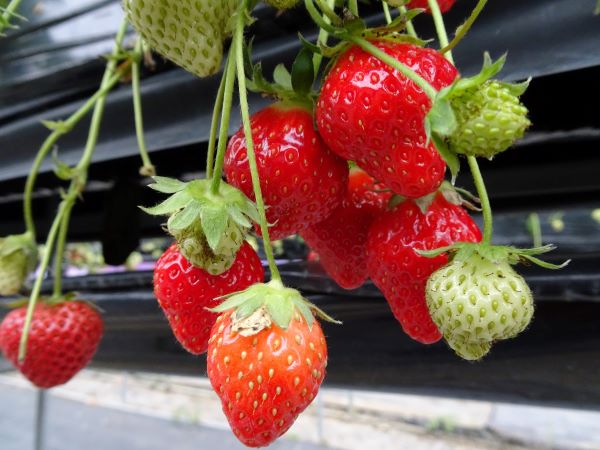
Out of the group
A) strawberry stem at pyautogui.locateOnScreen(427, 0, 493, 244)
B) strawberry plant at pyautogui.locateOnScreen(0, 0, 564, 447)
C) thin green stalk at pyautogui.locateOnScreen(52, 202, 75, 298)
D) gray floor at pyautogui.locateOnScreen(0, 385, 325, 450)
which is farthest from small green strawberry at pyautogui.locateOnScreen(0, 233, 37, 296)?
gray floor at pyautogui.locateOnScreen(0, 385, 325, 450)

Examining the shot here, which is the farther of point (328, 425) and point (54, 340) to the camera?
point (328, 425)

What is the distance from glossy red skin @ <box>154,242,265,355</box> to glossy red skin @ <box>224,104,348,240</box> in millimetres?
39

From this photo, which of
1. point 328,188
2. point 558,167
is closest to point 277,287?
point 328,188

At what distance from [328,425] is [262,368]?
14.6ft

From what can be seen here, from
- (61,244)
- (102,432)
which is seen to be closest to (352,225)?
(61,244)

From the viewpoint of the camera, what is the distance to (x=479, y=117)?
296mm

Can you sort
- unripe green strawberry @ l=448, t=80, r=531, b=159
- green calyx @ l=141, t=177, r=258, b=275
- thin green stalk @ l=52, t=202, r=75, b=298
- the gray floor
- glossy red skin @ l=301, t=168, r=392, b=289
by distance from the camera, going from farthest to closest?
the gray floor
thin green stalk @ l=52, t=202, r=75, b=298
glossy red skin @ l=301, t=168, r=392, b=289
green calyx @ l=141, t=177, r=258, b=275
unripe green strawberry @ l=448, t=80, r=531, b=159

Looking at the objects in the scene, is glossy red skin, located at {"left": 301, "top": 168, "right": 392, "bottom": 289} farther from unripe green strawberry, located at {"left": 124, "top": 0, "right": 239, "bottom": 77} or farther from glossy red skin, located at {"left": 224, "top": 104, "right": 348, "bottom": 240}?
unripe green strawberry, located at {"left": 124, "top": 0, "right": 239, "bottom": 77}

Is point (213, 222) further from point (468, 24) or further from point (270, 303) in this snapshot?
point (468, 24)

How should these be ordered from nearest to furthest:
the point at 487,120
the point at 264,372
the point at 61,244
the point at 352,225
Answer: the point at 487,120, the point at 264,372, the point at 352,225, the point at 61,244

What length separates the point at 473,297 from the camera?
0.36 meters

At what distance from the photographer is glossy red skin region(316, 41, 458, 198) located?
0.38 m

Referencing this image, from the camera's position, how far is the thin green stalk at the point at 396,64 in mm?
321

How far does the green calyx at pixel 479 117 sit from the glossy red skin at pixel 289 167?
0.14 m
